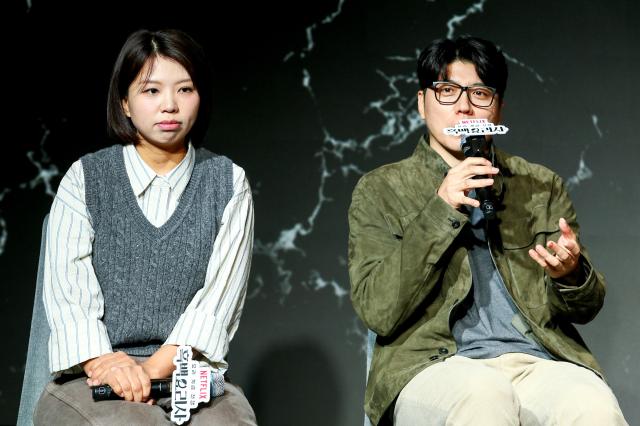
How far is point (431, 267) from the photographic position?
72.2 inches

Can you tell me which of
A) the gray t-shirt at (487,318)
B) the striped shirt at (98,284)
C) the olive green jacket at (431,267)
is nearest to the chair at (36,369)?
the striped shirt at (98,284)

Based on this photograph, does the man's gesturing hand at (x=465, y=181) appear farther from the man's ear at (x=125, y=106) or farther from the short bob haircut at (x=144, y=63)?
the man's ear at (x=125, y=106)

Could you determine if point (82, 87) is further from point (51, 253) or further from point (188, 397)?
point (188, 397)

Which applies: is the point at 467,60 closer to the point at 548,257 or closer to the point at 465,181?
the point at 465,181

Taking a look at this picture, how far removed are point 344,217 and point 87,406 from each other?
47.7 inches

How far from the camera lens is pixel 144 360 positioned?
1.82 m

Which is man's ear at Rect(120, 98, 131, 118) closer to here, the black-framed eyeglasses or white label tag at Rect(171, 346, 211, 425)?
white label tag at Rect(171, 346, 211, 425)

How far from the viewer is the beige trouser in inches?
64.6

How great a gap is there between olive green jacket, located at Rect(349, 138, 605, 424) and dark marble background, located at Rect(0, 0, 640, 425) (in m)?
0.65

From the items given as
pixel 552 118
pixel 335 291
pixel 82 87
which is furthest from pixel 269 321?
pixel 552 118

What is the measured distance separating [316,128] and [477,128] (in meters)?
0.92

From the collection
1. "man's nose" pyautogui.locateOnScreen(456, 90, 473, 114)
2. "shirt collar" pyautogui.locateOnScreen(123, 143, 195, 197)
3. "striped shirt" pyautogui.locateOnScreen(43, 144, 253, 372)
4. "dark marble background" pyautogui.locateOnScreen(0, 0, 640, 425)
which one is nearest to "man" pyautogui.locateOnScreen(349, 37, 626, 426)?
"man's nose" pyautogui.locateOnScreen(456, 90, 473, 114)

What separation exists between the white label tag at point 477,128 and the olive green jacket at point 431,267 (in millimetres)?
157

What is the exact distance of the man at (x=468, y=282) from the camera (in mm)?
1717
